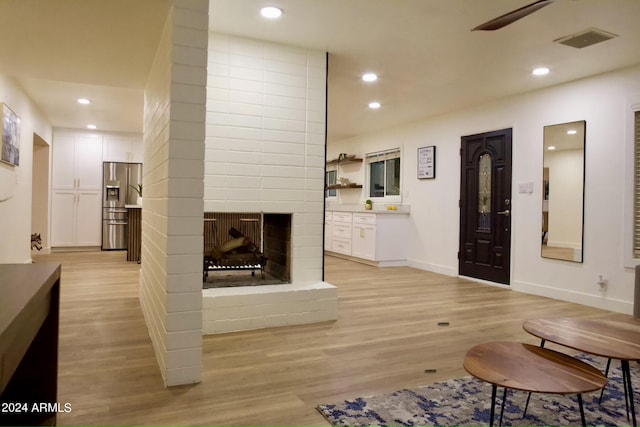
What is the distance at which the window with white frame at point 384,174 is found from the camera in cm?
767

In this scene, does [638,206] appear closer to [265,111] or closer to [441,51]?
[441,51]

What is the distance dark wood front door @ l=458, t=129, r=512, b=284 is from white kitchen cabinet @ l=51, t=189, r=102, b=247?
6.92m

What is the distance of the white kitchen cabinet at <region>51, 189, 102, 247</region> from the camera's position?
27.8ft

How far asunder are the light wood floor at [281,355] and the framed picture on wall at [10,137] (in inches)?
61.5

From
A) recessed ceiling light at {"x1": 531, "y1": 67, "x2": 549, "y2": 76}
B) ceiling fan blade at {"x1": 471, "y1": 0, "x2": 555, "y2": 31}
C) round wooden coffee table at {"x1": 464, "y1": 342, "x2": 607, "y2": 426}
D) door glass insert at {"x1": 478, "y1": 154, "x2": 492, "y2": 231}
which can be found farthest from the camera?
door glass insert at {"x1": 478, "y1": 154, "x2": 492, "y2": 231}

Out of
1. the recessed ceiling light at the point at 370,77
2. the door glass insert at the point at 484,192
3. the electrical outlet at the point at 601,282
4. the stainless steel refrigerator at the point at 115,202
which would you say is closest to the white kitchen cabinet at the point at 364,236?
the door glass insert at the point at 484,192

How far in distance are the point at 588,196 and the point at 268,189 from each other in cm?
341

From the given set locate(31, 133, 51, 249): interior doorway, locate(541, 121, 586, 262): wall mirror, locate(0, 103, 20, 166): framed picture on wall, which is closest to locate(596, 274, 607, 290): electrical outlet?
locate(541, 121, 586, 262): wall mirror

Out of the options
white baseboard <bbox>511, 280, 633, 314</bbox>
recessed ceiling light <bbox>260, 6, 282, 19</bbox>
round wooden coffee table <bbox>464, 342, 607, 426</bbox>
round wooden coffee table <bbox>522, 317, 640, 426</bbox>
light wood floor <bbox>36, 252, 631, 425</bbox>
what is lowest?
light wood floor <bbox>36, 252, 631, 425</bbox>

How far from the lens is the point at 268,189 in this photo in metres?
3.76

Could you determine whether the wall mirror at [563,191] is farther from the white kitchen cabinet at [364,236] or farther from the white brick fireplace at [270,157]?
the white brick fireplace at [270,157]

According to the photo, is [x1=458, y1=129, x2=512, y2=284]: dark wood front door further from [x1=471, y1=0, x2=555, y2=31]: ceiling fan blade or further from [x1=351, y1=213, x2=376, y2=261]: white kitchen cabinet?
[x1=471, y1=0, x2=555, y2=31]: ceiling fan blade

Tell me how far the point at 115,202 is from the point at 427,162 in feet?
20.0

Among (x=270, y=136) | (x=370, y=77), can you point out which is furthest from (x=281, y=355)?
(x=370, y=77)
